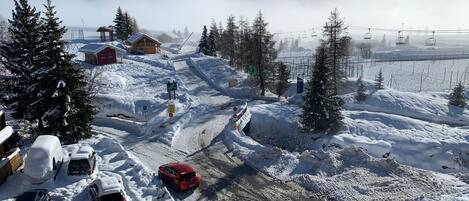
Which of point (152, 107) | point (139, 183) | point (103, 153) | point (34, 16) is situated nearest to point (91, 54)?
point (152, 107)

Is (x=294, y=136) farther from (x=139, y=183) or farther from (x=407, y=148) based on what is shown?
(x=139, y=183)

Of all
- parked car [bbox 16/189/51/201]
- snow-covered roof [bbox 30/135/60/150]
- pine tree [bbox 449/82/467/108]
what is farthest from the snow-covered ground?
parked car [bbox 16/189/51/201]

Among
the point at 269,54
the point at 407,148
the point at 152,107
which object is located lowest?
the point at 407,148

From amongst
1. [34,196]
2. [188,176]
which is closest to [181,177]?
[188,176]

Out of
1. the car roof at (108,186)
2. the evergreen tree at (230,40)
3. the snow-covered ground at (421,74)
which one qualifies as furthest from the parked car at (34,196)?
the snow-covered ground at (421,74)

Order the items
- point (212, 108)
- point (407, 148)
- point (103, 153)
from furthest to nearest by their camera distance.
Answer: point (212, 108)
point (407, 148)
point (103, 153)

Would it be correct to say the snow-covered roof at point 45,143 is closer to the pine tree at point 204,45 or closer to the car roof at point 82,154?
the car roof at point 82,154

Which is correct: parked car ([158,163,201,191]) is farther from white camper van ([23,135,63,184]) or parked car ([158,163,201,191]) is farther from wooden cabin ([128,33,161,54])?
wooden cabin ([128,33,161,54])

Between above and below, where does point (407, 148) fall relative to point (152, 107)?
below
